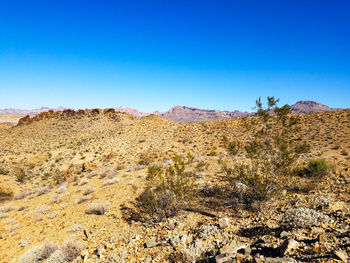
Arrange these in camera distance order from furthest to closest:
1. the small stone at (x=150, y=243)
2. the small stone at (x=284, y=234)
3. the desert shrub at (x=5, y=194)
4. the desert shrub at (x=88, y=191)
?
the desert shrub at (x=5, y=194) → the desert shrub at (x=88, y=191) → the small stone at (x=150, y=243) → the small stone at (x=284, y=234)

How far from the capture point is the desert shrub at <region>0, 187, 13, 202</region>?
12080 mm

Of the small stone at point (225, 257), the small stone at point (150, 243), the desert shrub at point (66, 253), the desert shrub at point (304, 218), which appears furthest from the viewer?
the desert shrub at point (66, 253)

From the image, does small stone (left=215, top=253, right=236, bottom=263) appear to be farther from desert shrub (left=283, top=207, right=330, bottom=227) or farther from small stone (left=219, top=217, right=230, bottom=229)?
desert shrub (left=283, top=207, right=330, bottom=227)

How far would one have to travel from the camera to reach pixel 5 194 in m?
12.4

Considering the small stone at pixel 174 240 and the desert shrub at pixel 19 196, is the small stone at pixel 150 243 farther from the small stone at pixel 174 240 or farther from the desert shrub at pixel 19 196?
the desert shrub at pixel 19 196

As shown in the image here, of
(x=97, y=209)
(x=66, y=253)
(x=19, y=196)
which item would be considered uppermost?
(x=97, y=209)

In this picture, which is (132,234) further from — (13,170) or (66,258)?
(13,170)

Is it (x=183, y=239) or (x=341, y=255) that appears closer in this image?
(x=341, y=255)

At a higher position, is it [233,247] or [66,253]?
[233,247]

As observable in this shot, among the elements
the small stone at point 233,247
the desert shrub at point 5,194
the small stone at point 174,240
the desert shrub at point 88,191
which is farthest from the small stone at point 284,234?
the desert shrub at point 5,194

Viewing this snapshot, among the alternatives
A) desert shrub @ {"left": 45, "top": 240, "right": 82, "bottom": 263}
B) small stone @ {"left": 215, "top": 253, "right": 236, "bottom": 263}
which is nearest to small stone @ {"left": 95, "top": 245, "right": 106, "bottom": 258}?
desert shrub @ {"left": 45, "top": 240, "right": 82, "bottom": 263}

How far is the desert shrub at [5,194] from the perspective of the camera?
39.6ft

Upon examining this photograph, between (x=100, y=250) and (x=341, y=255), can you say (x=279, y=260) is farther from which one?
(x=100, y=250)

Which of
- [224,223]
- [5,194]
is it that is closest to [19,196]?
[5,194]
